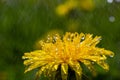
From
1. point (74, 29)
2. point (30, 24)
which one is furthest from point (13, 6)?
point (74, 29)

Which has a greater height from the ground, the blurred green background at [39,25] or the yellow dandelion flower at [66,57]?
the blurred green background at [39,25]

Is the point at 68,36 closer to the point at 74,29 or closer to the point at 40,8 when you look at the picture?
the point at 74,29

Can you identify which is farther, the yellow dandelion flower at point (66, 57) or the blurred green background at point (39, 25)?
the blurred green background at point (39, 25)

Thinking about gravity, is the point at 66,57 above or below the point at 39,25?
below

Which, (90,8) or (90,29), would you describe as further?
(90,8)

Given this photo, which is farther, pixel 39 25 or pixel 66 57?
pixel 39 25
